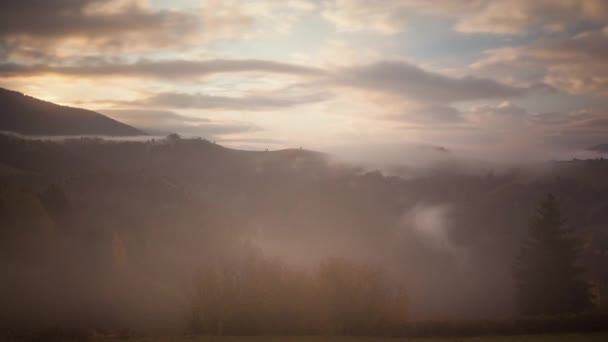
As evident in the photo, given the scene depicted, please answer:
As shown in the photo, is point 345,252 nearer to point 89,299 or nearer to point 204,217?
point 204,217

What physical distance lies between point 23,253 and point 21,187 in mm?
22899

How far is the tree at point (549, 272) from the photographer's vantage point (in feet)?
149

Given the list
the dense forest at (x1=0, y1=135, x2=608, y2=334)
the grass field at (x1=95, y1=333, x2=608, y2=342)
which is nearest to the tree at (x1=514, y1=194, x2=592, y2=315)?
the dense forest at (x1=0, y1=135, x2=608, y2=334)

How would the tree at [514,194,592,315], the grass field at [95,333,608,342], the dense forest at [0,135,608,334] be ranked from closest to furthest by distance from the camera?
the grass field at [95,333,608,342], the dense forest at [0,135,608,334], the tree at [514,194,592,315]

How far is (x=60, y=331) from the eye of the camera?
89.2 ft

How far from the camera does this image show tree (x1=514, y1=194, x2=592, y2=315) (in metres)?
45.5

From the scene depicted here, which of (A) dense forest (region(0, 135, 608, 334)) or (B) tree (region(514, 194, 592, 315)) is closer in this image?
(A) dense forest (region(0, 135, 608, 334))

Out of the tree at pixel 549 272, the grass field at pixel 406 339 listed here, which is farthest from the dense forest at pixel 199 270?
the tree at pixel 549 272

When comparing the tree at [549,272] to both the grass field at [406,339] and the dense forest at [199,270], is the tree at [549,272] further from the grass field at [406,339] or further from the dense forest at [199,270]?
the grass field at [406,339]

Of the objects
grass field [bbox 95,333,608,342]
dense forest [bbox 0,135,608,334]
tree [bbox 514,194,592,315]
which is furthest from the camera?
tree [bbox 514,194,592,315]

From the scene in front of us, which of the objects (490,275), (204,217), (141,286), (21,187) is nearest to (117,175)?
(204,217)

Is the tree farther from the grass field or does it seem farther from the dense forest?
the grass field

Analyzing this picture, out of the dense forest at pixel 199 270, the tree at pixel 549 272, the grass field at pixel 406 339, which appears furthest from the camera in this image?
the tree at pixel 549 272

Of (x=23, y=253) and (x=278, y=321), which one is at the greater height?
(x=278, y=321)
